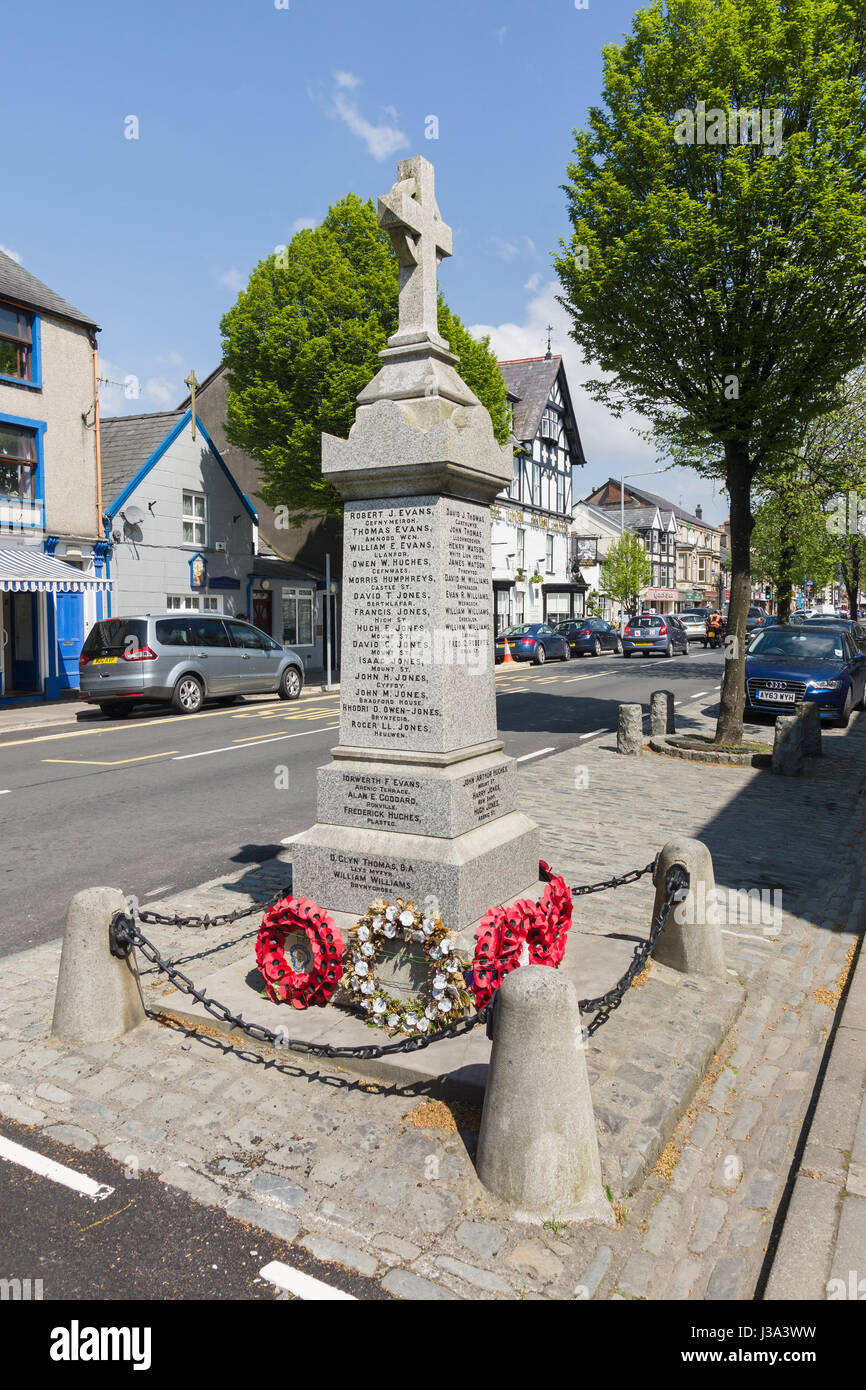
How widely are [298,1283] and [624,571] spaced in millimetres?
63283

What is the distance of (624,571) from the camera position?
63625 mm

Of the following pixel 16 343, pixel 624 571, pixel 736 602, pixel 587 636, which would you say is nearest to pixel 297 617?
pixel 587 636

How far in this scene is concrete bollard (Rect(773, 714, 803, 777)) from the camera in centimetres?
1176

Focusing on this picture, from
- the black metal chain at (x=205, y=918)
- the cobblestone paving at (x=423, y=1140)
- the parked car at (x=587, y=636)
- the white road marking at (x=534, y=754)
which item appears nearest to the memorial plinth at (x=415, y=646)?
the black metal chain at (x=205, y=918)

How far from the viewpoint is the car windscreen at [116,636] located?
18.6m

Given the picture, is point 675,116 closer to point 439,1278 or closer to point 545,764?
point 545,764

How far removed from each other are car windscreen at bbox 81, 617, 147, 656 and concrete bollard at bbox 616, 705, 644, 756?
33.6 ft

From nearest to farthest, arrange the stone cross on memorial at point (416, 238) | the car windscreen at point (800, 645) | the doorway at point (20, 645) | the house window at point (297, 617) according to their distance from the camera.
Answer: the stone cross on memorial at point (416, 238)
the car windscreen at point (800, 645)
the doorway at point (20, 645)
the house window at point (297, 617)

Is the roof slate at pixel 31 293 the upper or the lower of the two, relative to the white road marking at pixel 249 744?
upper

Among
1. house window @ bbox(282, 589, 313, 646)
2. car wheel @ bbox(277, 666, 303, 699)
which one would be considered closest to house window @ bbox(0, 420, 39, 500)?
car wheel @ bbox(277, 666, 303, 699)

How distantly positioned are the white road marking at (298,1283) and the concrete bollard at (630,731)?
10.9 m

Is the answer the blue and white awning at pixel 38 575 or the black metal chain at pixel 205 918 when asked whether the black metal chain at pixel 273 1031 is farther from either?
the blue and white awning at pixel 38 575

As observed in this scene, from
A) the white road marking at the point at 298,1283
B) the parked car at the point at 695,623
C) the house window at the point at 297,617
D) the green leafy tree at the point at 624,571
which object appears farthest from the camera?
the green leafy tree at the point at 624,571
